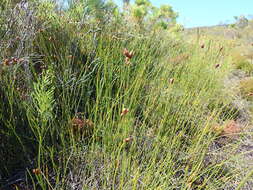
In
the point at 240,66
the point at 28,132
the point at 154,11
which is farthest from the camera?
the point at 154,11

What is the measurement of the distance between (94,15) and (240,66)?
9.03 ft

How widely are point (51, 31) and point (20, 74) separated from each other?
56 centimetres

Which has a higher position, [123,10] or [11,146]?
[123,10]

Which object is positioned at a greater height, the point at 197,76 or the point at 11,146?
the point at 197,76

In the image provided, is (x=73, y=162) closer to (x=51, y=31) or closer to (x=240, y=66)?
(x=51, y=31)

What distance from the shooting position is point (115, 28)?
1981 millimetres

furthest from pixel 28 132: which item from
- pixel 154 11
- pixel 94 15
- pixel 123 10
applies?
pixel 154 11

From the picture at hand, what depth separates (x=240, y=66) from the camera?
3.68 metres


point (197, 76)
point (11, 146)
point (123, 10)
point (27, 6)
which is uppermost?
point (123, 10)

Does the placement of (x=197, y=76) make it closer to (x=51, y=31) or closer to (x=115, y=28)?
(x=115, y=28)

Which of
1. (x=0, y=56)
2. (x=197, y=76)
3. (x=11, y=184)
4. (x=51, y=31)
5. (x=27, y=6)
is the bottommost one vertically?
(x=11, y=184)

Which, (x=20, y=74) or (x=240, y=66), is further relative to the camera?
(x=240, y=66)

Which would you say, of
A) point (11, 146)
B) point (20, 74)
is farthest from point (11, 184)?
point (20, 74)

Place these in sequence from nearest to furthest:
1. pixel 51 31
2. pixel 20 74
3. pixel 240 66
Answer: pixel 20 74 → pixel 51 31 → pixel 240 66
